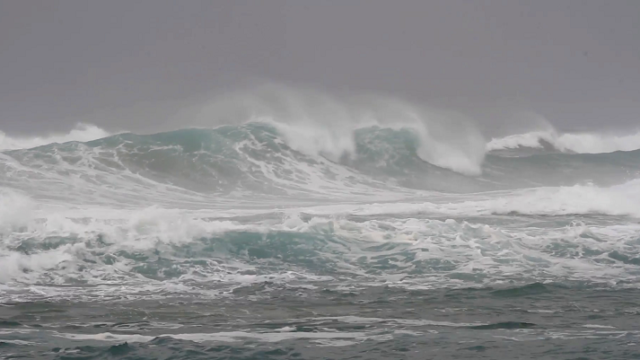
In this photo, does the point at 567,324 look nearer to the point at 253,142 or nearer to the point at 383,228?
the point at 383,228

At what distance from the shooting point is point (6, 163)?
68.4 feet

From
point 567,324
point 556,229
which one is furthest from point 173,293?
point 556,229

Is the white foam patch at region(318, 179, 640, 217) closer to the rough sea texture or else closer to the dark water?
the rough sea texture

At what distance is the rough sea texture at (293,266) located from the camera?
248 inches

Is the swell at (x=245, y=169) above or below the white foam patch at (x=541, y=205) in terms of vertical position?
above

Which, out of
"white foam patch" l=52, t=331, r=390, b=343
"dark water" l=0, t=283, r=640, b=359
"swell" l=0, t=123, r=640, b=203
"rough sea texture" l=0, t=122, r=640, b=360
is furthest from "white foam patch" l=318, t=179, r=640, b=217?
"white foam patch" l=52, t=331, r=390, b=343

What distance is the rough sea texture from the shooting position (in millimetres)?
6305

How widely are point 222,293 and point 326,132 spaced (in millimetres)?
19158

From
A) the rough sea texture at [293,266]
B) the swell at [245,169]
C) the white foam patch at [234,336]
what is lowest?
the white foam patch at [234,336]

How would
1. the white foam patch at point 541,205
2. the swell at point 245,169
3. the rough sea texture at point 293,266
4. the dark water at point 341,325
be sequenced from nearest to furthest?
1. the dark water at point 341,325
2. the rough sea texture at point 293,266
3. the white foam patch at point 541,205
4. the swell at point 245,169

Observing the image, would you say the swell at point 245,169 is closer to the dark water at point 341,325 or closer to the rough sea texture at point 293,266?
the rough sea texture at point 293,266

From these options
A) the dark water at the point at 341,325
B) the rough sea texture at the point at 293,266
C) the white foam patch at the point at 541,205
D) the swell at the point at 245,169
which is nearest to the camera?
the dark water at the point at 341,325

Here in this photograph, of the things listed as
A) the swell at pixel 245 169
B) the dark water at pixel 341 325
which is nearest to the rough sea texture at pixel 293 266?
the dark water at pixel 341 325

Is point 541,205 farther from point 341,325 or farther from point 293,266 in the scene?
point 341,325
